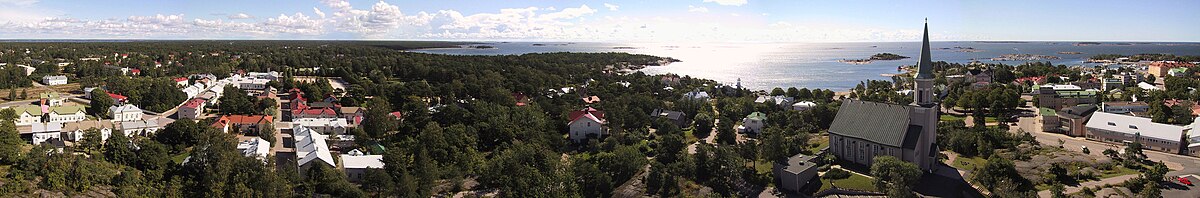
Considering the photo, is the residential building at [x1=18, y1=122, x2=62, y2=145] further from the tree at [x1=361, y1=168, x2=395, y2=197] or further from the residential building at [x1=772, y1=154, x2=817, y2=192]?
the residential building at [x1=772, y1=154, x2=817, y2=192]

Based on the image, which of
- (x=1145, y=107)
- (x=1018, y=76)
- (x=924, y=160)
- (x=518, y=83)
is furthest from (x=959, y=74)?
(x=924, y=160)

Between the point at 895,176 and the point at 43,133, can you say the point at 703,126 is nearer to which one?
the point at 895,176

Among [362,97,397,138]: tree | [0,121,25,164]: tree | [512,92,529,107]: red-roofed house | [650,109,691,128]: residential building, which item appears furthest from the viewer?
[512,92,529,107]: red-roofed house

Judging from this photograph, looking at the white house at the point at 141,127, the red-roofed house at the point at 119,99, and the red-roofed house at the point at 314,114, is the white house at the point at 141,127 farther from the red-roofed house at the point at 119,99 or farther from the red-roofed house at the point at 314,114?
the red-roofed house at the point at 119,99

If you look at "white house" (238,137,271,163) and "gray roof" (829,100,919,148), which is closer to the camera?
"gray roof" (829,100,919,148)

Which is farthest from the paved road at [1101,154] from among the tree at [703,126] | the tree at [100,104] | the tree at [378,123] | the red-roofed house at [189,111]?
the tree at [100,104]

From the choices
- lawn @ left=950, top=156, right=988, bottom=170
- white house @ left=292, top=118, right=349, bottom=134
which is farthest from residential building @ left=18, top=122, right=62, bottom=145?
lawn @ left=950, top=156, right=988, bottom=170

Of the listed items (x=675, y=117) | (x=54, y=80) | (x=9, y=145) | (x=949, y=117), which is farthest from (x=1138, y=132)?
(x=54, y=80)
